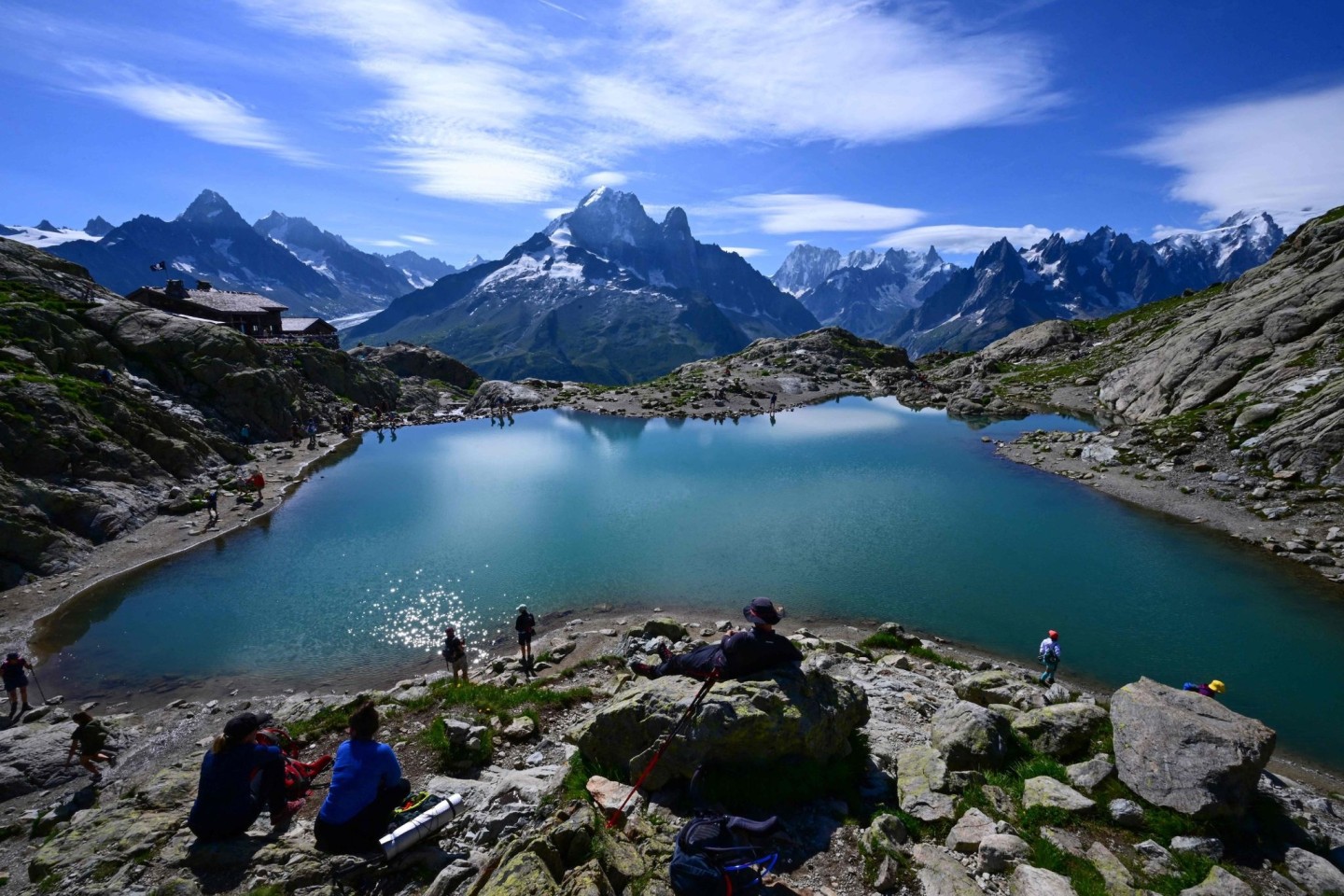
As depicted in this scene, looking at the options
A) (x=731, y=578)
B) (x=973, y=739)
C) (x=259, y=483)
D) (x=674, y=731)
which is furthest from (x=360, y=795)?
(x=259, y=483)

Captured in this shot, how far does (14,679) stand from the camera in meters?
23.9

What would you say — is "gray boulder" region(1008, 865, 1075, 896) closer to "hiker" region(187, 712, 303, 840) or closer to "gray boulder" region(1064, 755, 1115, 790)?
"gray boulder" region(1064, 755, 1115, 790)

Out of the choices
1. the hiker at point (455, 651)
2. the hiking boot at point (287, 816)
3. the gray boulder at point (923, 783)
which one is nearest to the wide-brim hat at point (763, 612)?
the gray boulder at point (923, 783)

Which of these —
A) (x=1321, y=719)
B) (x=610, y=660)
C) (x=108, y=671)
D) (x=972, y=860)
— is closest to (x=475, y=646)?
(x=610, y=660)

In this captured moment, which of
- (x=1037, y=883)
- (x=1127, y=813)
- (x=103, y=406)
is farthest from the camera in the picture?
(x=103, y=406)

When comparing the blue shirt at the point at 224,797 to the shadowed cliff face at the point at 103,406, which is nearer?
the blue shirt at the point at 224,797

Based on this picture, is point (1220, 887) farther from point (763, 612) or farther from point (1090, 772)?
point (763, 612)

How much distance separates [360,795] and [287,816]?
2.54m

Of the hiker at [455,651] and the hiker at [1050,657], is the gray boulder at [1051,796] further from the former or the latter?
the hiker at [455,651]

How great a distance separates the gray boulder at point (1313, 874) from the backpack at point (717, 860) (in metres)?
10.1

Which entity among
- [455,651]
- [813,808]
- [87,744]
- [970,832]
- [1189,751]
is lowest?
[87,744]

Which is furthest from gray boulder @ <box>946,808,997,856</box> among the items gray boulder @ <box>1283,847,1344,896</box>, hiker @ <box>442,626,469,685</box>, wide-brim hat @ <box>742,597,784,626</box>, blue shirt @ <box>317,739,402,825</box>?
hiker @ <box>442,626,469,685</box>

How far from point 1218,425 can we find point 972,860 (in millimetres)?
63745

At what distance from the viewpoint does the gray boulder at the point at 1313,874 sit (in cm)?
1105
